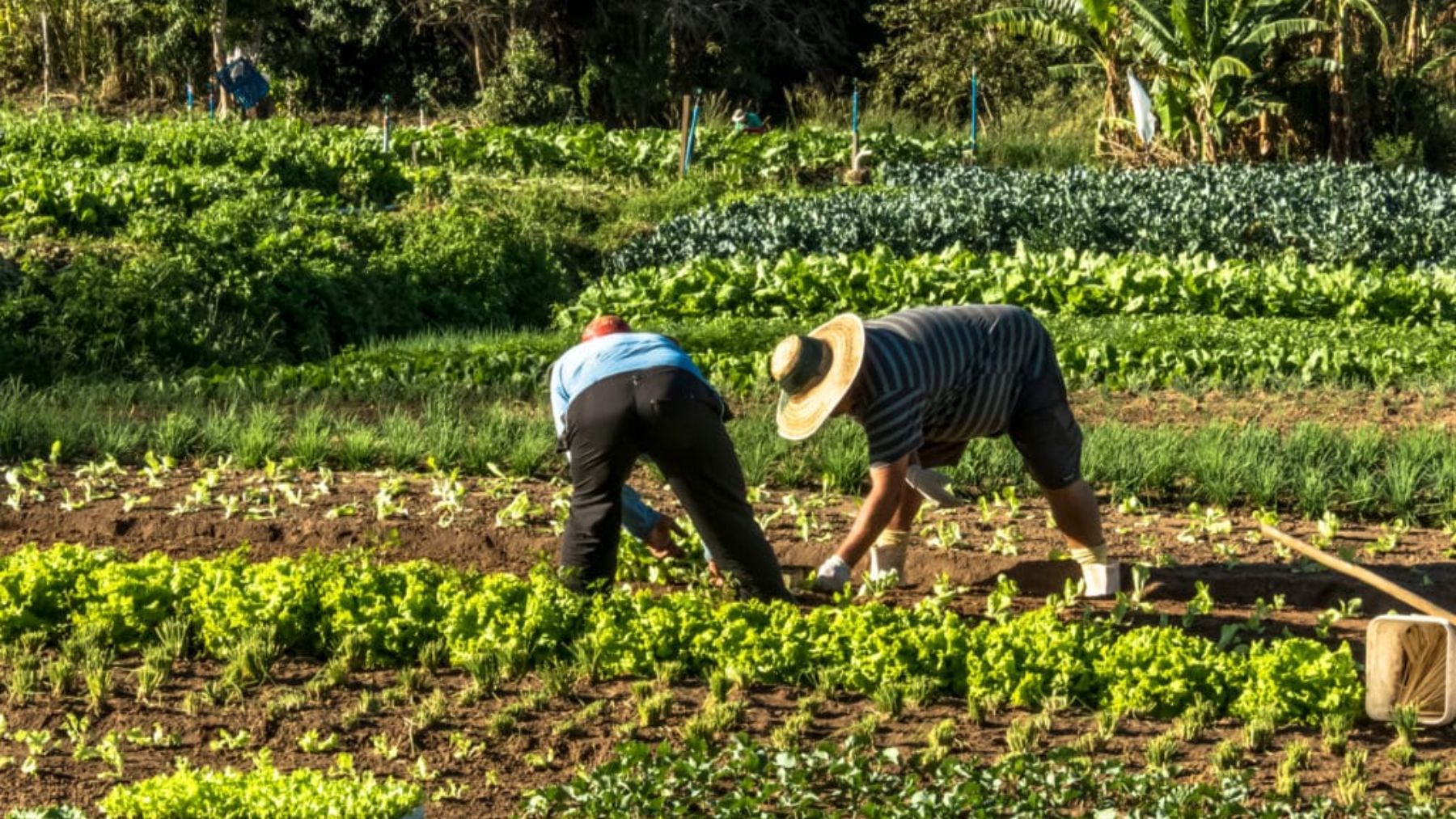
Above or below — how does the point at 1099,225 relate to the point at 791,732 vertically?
below

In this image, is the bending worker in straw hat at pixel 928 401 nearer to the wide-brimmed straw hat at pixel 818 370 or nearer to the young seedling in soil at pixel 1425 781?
the wide-brimmed straw hat at pixel 818 370

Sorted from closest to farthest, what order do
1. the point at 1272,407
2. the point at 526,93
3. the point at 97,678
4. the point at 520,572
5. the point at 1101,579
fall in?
the point at 97,678
the point at 1101,579
the point at 520,572
the point at 1272,407
the point at 526,93

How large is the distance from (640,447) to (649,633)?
2.15ft

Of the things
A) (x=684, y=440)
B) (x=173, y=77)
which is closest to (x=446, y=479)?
(x=684, y=440)

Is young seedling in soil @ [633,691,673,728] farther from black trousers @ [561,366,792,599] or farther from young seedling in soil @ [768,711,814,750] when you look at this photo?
black trousers @ [561,366,792,599]

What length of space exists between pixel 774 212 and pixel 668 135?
647 centimetres

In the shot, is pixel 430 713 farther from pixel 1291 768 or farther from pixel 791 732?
pixel 1291 768

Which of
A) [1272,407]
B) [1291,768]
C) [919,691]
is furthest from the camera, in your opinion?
[1272,407]

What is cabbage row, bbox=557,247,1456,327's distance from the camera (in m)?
15.4

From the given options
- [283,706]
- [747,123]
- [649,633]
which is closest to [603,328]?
[649,633]

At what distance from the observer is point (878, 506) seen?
268 inches

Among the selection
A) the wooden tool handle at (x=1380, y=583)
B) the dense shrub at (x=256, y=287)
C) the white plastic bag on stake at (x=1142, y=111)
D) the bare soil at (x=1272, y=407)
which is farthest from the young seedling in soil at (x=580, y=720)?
the white plastic bag on stake at (x=1142, y=111)

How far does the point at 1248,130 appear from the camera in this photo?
2755cm

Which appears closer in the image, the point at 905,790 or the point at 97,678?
the point at 905,790
